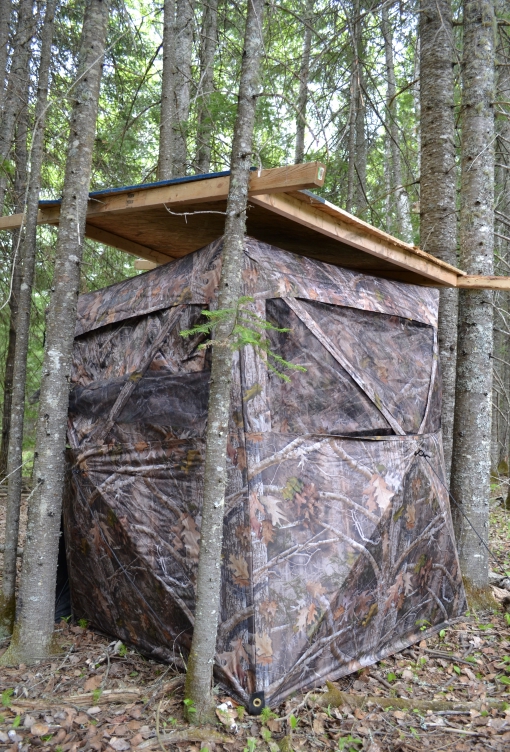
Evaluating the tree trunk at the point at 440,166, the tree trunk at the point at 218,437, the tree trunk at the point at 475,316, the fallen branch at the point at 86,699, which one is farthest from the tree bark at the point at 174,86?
the fallen branch at the point at 86,699

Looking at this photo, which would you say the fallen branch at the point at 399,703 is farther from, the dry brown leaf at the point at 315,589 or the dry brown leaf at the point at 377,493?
the dry brown leaf at the point at 377,493

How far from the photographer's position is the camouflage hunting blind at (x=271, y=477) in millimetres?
3459

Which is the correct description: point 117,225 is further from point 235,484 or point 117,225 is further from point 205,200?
point 235,484

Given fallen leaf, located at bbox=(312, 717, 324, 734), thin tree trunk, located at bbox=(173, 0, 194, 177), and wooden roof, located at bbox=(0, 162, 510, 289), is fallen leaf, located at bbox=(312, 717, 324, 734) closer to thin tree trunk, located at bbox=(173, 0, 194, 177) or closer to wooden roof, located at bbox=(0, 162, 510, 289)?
wooden roof, located at bbox=(0, 162, 510, 289)

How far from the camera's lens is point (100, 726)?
3062 millimetres

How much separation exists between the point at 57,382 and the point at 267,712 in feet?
8.27

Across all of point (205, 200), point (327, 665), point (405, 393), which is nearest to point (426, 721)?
point (327, 665)

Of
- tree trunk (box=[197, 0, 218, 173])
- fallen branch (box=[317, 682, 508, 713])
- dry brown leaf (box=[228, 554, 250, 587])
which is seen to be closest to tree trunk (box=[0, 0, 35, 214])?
tree trunk (box=[197, 0, 218, 173])

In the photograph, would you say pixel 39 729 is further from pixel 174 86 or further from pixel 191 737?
pixel 174 86

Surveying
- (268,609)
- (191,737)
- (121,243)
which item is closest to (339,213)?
(121,243)

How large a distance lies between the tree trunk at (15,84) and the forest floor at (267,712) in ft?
17.0

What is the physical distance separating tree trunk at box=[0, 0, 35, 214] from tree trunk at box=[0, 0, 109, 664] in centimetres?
275

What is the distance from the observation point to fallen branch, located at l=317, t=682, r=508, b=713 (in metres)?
3.46

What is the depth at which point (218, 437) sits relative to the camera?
3191 millimetres
